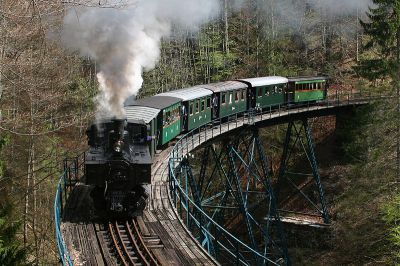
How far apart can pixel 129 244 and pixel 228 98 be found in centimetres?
1462

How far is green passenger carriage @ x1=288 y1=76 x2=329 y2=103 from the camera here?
28781 millimetres

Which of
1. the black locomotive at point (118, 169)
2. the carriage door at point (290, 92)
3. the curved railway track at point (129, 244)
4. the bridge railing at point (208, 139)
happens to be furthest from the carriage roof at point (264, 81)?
the curved railway track at point (129, 244)

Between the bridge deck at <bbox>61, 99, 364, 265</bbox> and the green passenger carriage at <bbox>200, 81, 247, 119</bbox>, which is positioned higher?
the green passenger carriage at <bbox>200, 81, 247, 119</bbox>

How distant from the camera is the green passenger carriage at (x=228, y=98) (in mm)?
23672

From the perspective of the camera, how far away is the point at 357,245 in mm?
21078

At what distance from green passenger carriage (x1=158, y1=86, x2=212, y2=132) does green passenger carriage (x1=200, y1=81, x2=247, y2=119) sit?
0.68 m

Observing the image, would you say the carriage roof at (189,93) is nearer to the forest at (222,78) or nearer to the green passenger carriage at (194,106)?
the green passenger carriage at (194,106)

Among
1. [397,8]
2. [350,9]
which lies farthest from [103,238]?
[350,9]

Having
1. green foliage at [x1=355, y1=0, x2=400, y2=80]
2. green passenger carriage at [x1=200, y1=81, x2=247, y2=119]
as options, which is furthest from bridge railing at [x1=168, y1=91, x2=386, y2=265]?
green foliage at [x1=355, y1=0, x2=400, y2=80]

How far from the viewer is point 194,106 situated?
21.6 metres

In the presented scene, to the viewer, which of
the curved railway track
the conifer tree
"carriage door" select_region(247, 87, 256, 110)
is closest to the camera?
the curved railway track

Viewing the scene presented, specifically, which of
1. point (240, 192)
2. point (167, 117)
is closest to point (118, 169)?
point (167, 117)

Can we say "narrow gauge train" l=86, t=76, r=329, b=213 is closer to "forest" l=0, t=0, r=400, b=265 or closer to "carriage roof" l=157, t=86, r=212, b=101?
"carriage roof" l=157, t=86, r=212, b=101

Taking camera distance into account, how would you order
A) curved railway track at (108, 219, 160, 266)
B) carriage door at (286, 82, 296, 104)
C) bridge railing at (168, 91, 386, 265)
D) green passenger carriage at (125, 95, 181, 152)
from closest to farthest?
curved railway track at (108, 219, 160, 266), bridge railing at (168, 91, 386, 265), green passenger carriage at (125, 95, 181, 152), carriage door at (286, 82, 296, 104)
